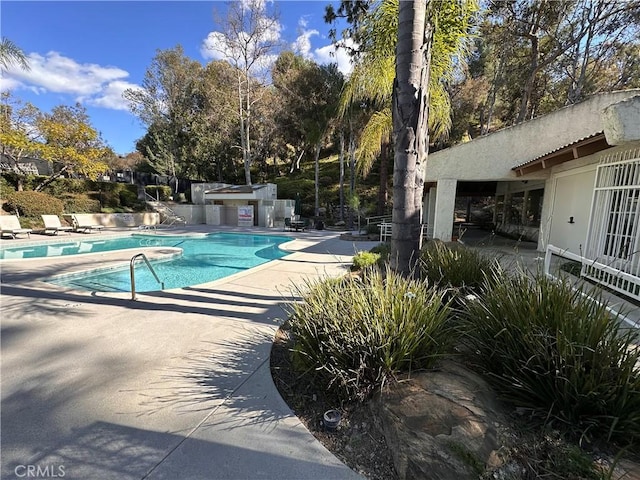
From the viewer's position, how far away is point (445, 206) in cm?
1098

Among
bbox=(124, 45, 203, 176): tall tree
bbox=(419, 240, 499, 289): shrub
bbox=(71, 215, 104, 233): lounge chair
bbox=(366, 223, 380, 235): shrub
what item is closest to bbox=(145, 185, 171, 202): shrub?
bbox=(124, 45, 203, 176): tall tree

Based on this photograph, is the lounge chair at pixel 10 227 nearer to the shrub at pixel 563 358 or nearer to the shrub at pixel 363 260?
the shrub at pixel 363 260

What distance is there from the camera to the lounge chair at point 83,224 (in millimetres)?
16798

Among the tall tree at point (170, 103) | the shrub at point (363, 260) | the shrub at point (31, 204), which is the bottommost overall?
the shrub at point (363, 260)

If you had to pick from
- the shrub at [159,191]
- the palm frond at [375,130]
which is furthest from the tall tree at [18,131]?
the palm frond at [375,130]

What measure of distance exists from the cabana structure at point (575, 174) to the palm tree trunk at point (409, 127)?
5.94 ft

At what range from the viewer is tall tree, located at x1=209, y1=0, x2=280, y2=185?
23.4 metres

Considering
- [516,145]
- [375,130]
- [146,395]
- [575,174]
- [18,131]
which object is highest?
[18,131]

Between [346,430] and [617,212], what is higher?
[617,212]

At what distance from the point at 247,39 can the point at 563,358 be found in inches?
1166

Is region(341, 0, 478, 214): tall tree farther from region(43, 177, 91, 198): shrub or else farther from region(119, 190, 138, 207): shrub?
region(43, 177, 91, 198): shrub

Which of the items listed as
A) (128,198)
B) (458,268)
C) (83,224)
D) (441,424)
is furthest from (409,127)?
(128,198)

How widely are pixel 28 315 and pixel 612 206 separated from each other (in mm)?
11421

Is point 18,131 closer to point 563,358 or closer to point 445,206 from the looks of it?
point 445,206
